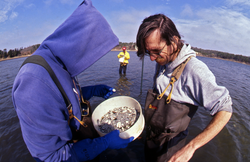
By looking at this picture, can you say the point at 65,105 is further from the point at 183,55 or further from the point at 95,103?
the point at 95,103

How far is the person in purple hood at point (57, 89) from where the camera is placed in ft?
3.41

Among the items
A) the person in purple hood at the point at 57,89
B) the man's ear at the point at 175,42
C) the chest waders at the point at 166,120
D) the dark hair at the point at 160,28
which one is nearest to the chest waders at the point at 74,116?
the person in purple hood at the point at 57,89

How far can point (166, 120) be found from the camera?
1846 millimetres

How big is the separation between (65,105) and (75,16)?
106 cm

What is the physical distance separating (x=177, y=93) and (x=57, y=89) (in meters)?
1.59

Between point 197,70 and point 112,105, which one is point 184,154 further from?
point 112,105

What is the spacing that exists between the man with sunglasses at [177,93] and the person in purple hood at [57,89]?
61cm

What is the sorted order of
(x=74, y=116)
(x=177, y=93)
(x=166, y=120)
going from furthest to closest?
(x=166, y=120), (x=177, y=93), (x=74, y=116)

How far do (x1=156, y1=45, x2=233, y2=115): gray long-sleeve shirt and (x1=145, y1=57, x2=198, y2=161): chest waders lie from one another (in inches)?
2.9

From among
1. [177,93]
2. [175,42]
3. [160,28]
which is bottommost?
[177,93]

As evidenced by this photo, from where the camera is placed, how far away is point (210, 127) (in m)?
1.39

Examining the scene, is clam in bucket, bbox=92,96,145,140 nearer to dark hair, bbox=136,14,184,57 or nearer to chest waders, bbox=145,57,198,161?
chest waders, bbox=145,57,198,161

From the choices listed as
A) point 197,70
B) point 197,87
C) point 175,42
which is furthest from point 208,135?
point 175,42

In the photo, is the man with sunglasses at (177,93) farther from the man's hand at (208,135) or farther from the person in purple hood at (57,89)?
the person in purple hood at (57,89)
